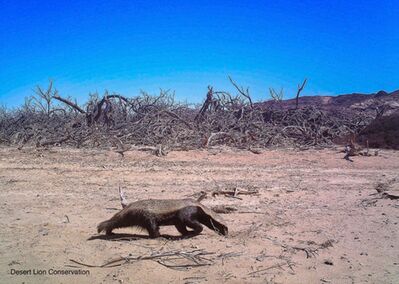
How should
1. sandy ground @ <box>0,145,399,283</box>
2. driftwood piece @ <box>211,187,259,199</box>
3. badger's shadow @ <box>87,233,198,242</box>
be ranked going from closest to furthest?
sandy ground @ <box>0,145,399,283</box>, badger's shadow @ <box>87,233,198,242</box>, driftwood piece @ <box>211,187,259,199</box>

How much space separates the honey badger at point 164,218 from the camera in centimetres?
468

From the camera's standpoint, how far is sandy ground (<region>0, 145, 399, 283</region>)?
3.74m

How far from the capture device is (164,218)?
473 centimetres

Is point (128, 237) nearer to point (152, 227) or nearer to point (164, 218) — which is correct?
point (152, 227)

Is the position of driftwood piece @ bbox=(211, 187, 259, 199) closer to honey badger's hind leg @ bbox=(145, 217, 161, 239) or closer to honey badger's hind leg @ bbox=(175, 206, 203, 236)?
honey badger's hind leg @ bbox=(175, 206, 203, 236)

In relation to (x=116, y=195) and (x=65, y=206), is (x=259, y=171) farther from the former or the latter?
(x=65, y=206)

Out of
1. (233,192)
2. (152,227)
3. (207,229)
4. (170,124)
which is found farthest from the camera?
(170,124)

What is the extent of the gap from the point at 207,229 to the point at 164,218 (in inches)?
25.8

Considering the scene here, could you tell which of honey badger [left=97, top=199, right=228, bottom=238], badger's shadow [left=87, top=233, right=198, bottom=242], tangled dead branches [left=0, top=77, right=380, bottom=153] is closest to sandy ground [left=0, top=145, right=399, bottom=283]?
badger's shadow [left=87, top=233, right=198, bottom=242]

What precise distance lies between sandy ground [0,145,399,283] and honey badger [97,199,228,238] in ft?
0.43

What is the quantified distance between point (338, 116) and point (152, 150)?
37.2 ft

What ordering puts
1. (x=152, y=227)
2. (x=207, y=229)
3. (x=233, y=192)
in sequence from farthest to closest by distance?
(x=233, y=192), (x=207, y=229), (x=152, y=227)

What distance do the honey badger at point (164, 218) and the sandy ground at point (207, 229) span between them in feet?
0.43

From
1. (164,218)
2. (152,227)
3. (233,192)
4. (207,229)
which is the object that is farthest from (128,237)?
(233,192)
